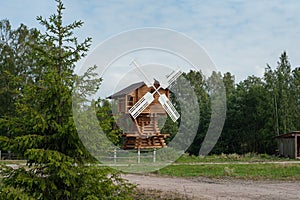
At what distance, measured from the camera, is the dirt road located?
43.5 ft

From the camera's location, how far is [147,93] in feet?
78.4

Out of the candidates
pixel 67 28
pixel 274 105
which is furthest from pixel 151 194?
pixel 274 105

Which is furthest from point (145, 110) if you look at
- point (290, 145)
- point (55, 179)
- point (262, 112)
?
point (262, 112)

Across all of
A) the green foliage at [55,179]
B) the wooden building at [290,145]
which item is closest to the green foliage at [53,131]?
the green foliage at [55,179]

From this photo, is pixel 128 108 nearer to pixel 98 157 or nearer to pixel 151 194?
pixel 151 194

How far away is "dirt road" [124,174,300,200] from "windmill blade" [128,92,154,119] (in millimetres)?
6096

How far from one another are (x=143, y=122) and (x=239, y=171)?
6.91m

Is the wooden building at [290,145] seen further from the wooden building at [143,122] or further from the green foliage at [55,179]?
the green foliage at [55,179]

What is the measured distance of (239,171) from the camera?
21078mm

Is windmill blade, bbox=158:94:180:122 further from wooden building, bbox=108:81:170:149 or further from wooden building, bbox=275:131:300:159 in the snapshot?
wooden building, bbox=275:131:300:159

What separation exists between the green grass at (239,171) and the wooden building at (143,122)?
2.78m

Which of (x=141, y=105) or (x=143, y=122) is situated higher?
(x=141, y=105)

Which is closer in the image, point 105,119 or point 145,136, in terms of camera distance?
point 105,119

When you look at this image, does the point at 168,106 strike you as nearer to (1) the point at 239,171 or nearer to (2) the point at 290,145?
(1) the point at 239,171
